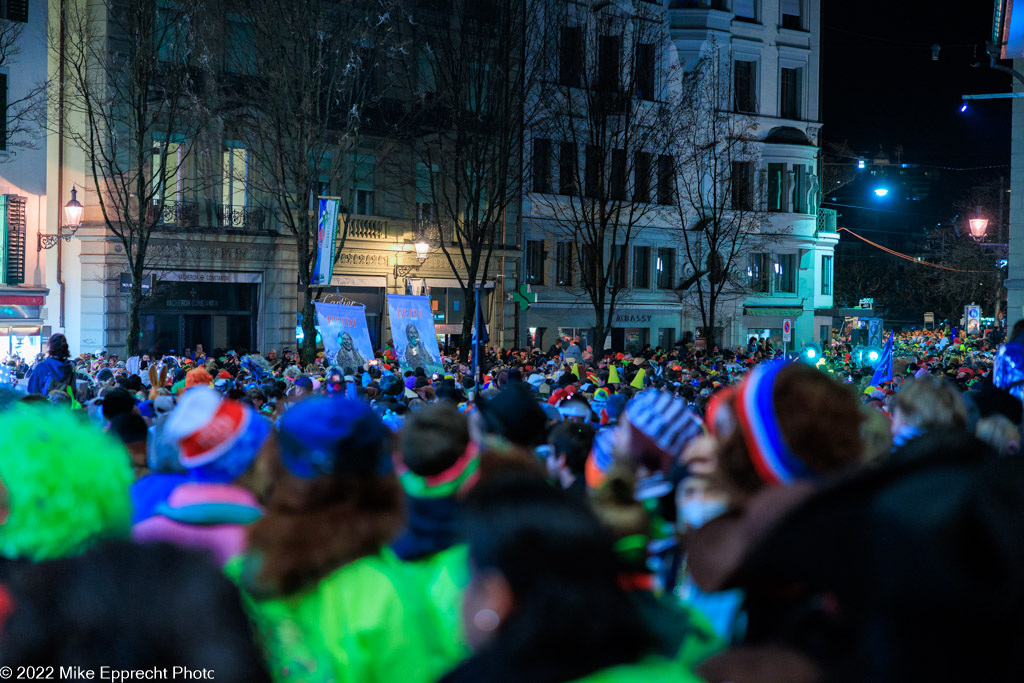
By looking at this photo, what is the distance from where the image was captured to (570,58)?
34812 mm

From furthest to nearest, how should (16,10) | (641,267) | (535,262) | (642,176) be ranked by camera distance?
(641,267) < (535,262) < (642,176) < (16,10)

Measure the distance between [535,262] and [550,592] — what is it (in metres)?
37.1

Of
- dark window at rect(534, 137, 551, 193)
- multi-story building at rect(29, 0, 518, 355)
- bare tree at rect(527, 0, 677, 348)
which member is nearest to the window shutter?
multi-story building at rect(29, 0, 518, 355)

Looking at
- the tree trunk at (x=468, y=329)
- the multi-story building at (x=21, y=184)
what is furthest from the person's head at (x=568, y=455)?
the multi-story building at (x=21, y=184)

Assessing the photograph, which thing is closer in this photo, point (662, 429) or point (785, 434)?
point (785, 434)

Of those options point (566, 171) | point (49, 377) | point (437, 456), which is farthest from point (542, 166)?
point (437, 456)

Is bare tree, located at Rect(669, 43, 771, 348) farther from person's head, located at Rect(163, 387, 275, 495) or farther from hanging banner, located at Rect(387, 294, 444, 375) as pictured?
person's head, located at Rect(163, 387, 275, 495)

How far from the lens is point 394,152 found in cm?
3266

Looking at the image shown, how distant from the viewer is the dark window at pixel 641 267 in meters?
41.2

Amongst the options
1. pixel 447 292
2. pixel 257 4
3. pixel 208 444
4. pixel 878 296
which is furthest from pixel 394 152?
pixel 878 296

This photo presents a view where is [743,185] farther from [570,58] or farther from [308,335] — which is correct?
[308,335]

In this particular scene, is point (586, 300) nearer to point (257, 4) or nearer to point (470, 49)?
point (470, 49)

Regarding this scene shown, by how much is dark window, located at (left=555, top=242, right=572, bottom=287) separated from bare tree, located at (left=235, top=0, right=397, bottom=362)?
10.4 metres

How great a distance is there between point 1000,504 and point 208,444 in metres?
2.43
